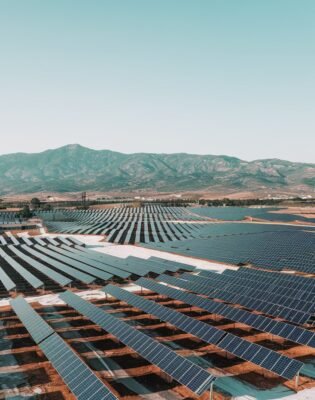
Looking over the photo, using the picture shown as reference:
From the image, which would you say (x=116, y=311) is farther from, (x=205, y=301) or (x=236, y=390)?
(x=236, y=390)

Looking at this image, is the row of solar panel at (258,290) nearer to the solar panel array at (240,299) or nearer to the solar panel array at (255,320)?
the solar panel array at (240,299)

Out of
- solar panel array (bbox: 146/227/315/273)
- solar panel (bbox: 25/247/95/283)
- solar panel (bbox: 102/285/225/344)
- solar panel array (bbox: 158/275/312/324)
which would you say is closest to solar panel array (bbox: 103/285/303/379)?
solar panel (bbox: 102/285/225/344)

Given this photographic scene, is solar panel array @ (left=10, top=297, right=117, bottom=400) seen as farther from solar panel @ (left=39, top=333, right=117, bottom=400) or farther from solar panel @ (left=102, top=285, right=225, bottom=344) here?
solar panel @ (left=102, top=285, right=225, bottom=344)

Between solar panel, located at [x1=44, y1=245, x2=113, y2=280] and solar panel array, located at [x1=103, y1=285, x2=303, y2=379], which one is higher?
solar panel array, located at [x1=103, y1=285, x2=303, y2=379]

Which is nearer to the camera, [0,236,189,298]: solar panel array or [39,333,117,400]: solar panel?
[39,333,117,400]: solar panel

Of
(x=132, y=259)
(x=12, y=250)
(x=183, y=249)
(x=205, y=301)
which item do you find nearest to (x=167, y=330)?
(x=205, y=301)

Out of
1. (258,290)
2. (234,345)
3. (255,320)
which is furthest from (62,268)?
(234,345)
